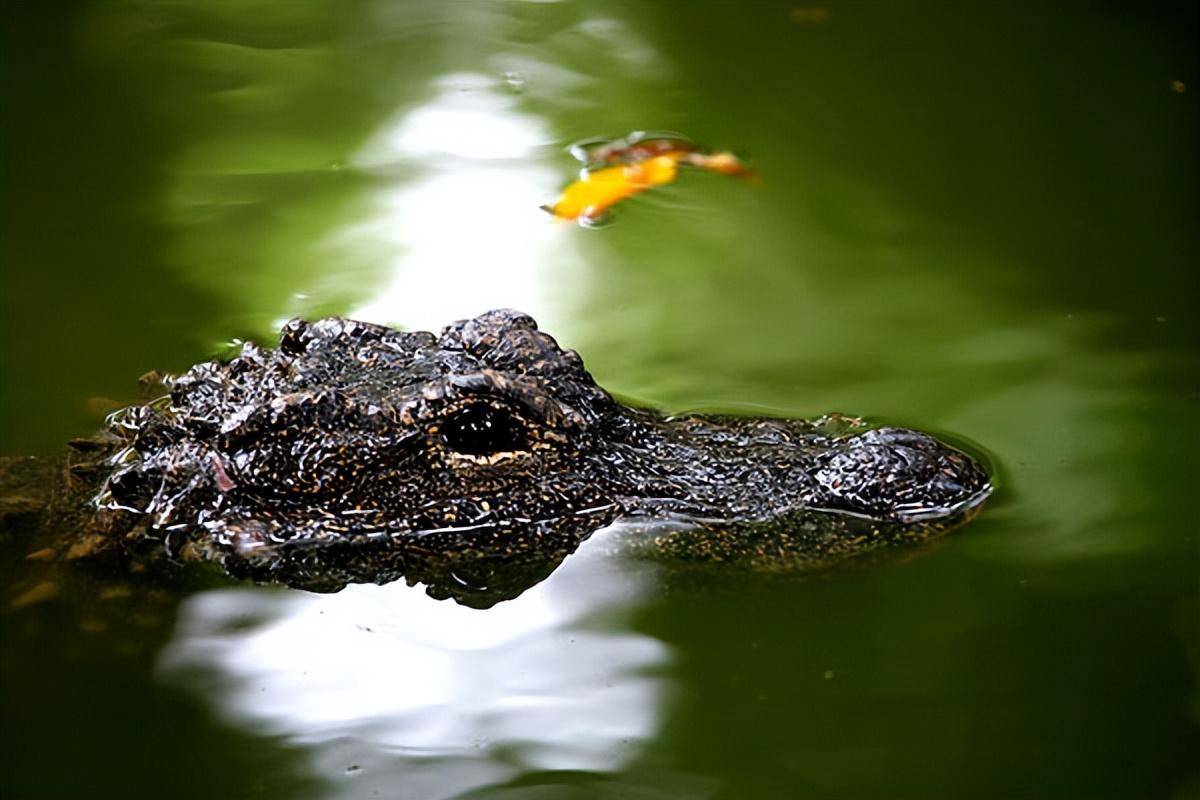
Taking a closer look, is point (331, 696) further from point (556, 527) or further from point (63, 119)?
point (63, 119)

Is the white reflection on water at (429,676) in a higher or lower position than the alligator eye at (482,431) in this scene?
lower

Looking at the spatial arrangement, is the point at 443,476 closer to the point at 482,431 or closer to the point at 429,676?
the point at 482,431

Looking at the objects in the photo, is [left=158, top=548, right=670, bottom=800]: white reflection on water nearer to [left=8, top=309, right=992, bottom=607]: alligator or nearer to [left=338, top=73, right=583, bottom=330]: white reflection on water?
[left=8, top=309, right=992, bottom=607]: alligator

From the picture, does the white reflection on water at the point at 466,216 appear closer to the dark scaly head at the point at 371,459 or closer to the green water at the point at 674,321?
the green water at the point at 674,321

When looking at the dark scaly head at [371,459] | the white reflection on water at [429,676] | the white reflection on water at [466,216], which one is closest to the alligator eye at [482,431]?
the dark scaly head at [371,459]

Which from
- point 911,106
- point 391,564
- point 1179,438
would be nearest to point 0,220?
point 391,564

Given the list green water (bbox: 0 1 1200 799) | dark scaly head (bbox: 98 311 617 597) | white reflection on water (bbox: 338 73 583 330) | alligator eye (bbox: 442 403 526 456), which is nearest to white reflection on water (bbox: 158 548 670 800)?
green water (bbox: 0 1 1200 799)
